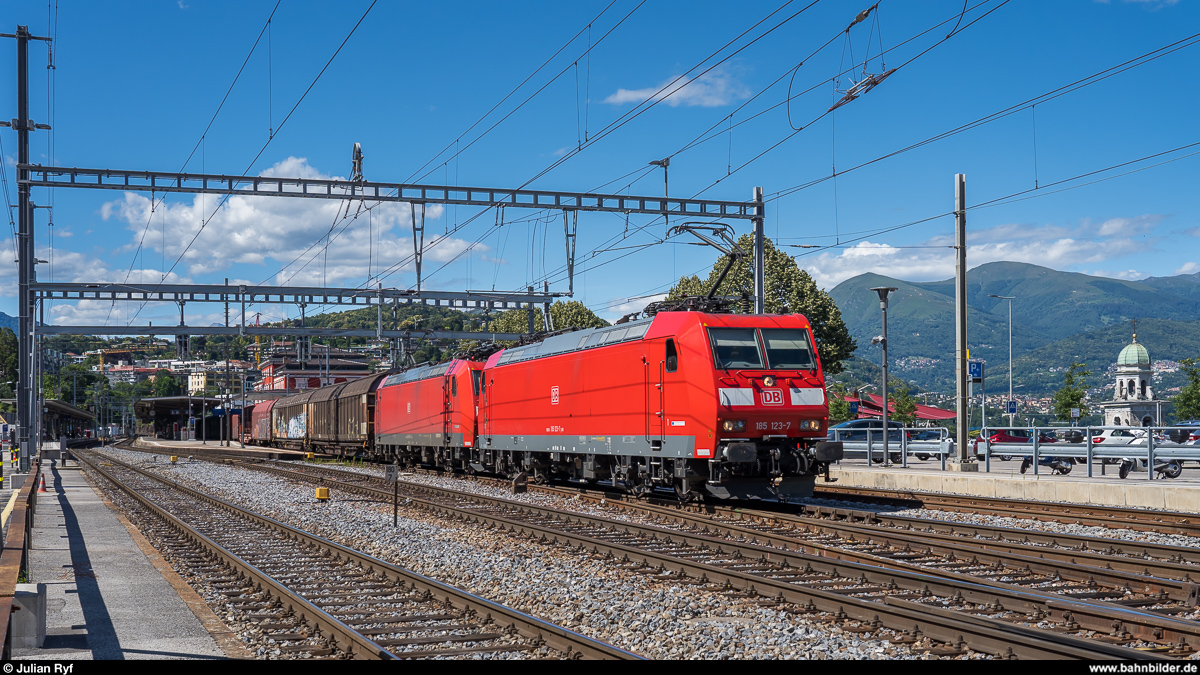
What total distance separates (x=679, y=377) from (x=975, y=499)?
6.03 m

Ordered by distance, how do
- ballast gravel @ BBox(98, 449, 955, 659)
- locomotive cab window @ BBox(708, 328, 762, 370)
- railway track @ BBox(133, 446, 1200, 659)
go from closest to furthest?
railway track @ BBox(133, 446, 1200, 659) → ballast gravel @ BBox(98, 449, 955, 659) → locomotive cab window @ BBox(708, 328, 762, 370)

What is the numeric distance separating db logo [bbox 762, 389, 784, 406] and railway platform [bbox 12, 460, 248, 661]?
9.69 m

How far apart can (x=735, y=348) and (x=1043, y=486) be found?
732 cm

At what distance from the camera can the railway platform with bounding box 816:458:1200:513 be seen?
689 inches

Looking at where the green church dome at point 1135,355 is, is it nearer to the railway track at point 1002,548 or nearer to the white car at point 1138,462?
the white car at point 1138,462

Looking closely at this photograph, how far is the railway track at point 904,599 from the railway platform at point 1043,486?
8388mm

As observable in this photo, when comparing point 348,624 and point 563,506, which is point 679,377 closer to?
point 563,506

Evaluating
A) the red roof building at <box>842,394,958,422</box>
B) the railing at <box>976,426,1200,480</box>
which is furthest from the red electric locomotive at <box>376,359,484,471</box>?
the red roof building at <box>842,394,958,422</box>

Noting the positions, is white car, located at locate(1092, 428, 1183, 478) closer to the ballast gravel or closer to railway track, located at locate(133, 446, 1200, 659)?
railway track, located at locate(133, 446, 1200, 659)

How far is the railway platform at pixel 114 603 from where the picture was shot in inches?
324

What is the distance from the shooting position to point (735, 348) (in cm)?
1759
